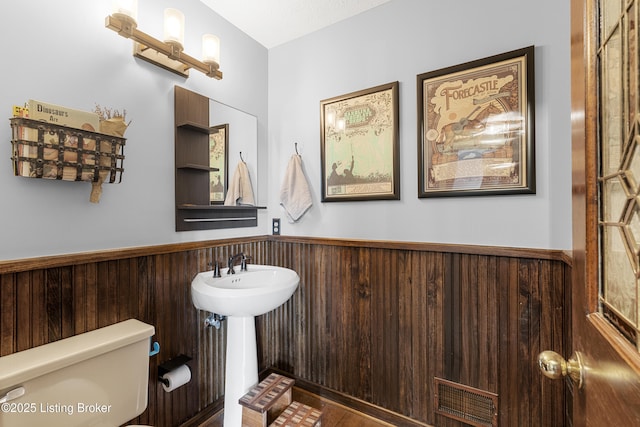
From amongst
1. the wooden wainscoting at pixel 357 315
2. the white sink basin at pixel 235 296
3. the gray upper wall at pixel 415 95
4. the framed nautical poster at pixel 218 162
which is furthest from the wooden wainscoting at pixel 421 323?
the framed nautical poster at pixel 218 162

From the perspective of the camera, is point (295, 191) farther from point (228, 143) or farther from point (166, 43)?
point (166, 43)

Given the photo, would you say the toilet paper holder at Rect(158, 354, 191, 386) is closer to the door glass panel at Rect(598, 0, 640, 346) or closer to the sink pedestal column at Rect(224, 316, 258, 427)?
the sink pedestal column at Rect(224, 316, 258, 427)

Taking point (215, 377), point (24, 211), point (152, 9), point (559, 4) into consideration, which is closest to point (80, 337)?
point (24, 211)

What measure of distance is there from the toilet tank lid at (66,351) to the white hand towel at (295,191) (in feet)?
3.47

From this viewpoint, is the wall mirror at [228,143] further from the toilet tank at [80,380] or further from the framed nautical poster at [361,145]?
the toilet tank at [80,380]

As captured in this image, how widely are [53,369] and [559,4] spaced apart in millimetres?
2412

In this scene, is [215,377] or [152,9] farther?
[215,377]

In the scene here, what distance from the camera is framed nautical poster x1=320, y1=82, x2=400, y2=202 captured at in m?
1.70

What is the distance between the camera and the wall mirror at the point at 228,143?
177 centimetres

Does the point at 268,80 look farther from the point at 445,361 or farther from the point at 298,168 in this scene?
the point at 445,361

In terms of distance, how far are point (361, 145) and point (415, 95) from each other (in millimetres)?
407

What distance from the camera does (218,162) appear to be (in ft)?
5.87

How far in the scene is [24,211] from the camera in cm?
107

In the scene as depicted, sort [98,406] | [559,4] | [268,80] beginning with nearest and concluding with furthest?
[98,406] → [559,4] → [268,80]
